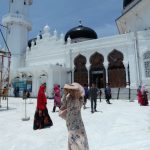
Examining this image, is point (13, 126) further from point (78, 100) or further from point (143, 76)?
point (143, 76)

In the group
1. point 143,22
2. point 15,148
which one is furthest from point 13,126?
point 143,22

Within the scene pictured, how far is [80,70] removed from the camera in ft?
73.3

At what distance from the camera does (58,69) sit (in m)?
22.1

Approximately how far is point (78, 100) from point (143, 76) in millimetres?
16915

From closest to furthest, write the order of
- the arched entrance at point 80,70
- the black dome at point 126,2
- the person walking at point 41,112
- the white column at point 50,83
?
the person walking at point 41,112 → the white column at point 50,83 → the arched entrance at point 80,70 → the black dome at point 126,2

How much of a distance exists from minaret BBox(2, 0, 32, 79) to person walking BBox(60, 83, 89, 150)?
24900mm

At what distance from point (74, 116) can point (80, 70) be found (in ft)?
63.8

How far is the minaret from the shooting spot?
89.1 feet

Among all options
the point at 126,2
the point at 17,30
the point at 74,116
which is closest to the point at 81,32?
the point at 126,2

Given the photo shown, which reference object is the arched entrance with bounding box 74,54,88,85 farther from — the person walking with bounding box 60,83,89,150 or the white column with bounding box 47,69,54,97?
Result: the person walking with bounding box 60,83,89,150

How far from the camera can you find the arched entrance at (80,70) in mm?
22098

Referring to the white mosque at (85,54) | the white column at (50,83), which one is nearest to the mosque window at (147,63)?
the white mosque at (85,54)

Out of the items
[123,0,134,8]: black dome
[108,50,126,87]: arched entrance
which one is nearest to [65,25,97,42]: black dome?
[123,0,134,8]: black dome

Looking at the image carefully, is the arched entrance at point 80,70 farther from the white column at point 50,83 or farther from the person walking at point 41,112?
the person walking at point 41,112
